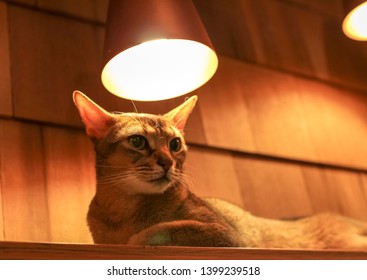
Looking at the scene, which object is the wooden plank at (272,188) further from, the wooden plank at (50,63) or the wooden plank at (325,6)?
the wooden plank at (325,6)

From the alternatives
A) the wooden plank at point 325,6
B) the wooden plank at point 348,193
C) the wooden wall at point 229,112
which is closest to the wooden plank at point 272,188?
the wooden wall at point 229,112

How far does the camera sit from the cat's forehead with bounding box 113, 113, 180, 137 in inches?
38.2

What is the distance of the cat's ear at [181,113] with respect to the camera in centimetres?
105

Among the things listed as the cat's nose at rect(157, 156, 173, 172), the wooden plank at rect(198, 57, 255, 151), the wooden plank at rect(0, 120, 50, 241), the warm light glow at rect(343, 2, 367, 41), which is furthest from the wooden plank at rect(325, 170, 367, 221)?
the wooden plank at rect(0, 120, 50, 241)

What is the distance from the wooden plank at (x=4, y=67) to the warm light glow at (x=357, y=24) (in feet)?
2.57

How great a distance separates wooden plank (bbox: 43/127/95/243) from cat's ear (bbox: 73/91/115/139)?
0.04m

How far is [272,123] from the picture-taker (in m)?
1.39

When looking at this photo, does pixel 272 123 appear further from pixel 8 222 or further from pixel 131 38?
pixel 8 222

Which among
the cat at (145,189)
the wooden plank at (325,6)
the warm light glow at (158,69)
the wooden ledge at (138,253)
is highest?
the wooden plank at (325,6)

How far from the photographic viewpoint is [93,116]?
38.5 inches

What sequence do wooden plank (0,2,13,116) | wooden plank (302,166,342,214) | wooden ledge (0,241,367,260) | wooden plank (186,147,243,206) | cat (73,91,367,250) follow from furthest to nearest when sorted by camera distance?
1. wooden plank (302,166,342,214)
2. wooden plank (186,147,243,206)
3. wooden plank (0,2,13,116)
4. cat (73,91,367,250)
5. wooden ledge (0,241,367,260)

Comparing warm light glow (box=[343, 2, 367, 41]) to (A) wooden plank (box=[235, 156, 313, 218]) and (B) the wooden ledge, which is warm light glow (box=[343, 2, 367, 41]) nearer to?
(A) wooden plank (box=[235, 156, 313, 218])
